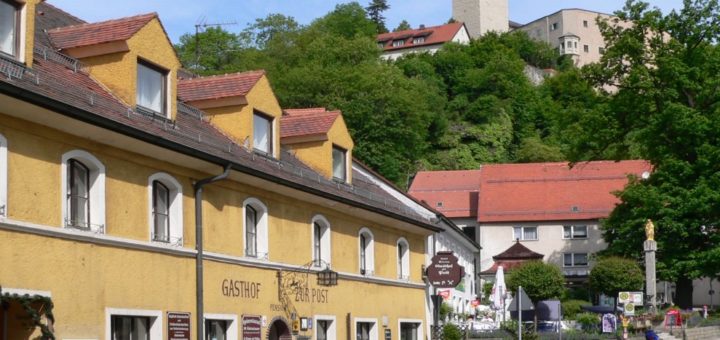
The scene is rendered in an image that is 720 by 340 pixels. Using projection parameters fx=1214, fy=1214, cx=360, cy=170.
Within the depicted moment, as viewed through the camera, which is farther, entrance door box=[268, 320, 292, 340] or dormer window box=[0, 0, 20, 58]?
entrance door box=[268, 320, 292, 340]

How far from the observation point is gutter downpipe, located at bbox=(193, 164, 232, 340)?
68.3 ft

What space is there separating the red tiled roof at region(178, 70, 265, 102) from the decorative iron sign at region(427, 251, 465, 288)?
9431mm

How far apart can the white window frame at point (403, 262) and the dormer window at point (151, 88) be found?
12211 millimetres

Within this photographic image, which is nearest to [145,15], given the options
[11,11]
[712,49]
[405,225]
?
[11,11]

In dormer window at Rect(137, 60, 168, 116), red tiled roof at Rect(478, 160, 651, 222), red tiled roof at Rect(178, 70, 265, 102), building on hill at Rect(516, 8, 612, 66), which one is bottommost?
dormer window at Rect(137, 60, 168, 116)

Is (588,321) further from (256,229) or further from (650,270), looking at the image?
(256,229)

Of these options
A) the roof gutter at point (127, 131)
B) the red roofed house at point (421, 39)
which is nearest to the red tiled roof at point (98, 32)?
the roof gutter at point (127, 131)

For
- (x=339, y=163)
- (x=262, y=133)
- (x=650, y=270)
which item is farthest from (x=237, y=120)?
(x=650, y=270)

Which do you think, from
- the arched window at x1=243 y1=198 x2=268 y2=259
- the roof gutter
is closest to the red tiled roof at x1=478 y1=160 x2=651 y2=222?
the roof gutter

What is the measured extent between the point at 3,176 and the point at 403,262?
17.8 meters

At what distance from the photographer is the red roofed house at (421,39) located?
15488 cm

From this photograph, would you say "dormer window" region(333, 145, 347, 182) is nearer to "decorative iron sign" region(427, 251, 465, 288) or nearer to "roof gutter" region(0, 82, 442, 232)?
"roof gutter" region(0, 82, 442, 232)

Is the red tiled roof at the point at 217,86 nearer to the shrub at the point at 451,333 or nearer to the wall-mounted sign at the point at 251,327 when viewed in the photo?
the wall-mounted sign at the point at 251,327

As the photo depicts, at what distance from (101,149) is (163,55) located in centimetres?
312
